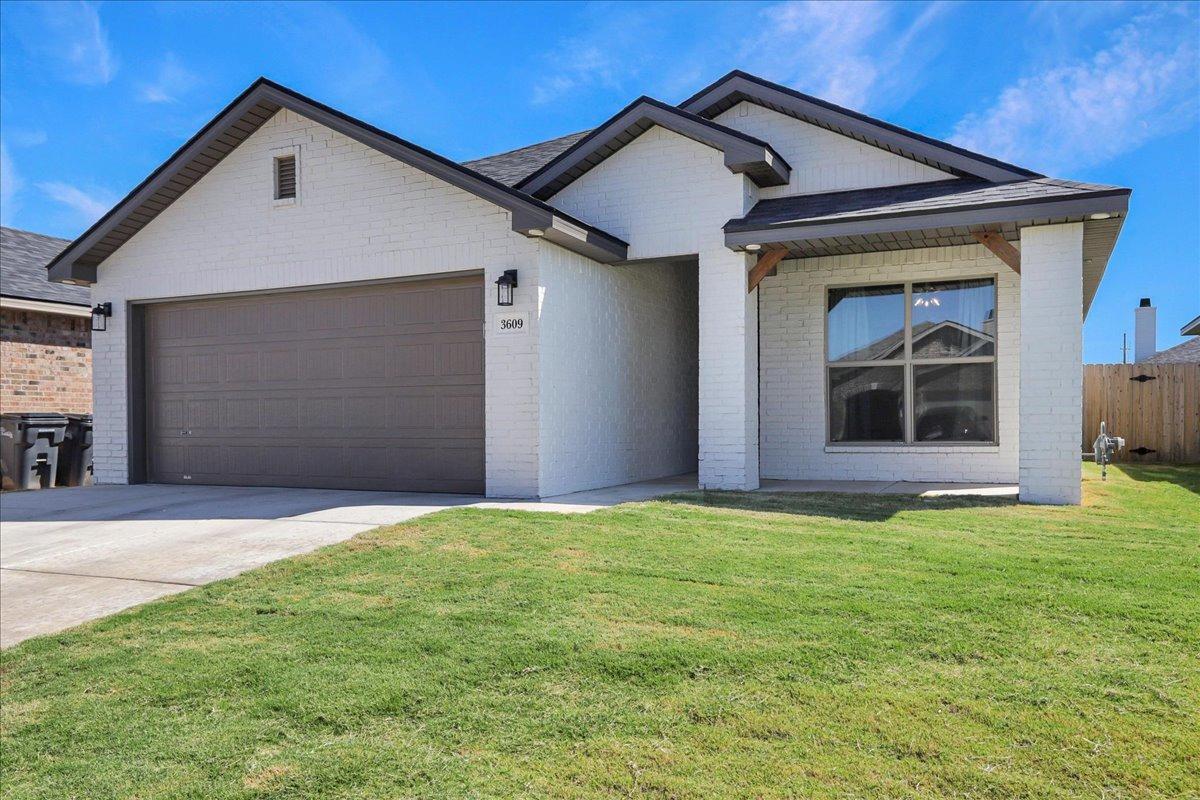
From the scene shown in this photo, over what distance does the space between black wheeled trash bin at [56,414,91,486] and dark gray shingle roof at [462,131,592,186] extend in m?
7.28

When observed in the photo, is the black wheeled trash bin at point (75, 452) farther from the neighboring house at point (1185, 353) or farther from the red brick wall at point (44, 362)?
the neighboring house at point (1185, 353)

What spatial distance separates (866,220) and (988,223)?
1219mm

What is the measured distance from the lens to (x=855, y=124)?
35.0ft

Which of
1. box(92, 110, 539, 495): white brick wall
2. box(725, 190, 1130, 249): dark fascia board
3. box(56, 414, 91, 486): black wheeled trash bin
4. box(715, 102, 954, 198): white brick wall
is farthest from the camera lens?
box(56, 414, 91, 486): black wheeled trash bin

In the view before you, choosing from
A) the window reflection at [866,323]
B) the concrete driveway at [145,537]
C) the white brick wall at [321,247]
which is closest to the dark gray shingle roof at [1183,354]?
the window reflection at [866,323]

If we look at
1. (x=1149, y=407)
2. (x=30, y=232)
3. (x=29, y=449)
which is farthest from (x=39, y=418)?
(x=1149, y=407)

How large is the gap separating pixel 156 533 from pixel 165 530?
0.44 ft

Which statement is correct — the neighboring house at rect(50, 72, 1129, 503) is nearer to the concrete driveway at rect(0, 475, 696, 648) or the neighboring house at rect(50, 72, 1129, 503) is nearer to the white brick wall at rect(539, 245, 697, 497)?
the white brick wall at rect(539, 245, 697, 497)

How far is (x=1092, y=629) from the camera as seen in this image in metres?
4.36

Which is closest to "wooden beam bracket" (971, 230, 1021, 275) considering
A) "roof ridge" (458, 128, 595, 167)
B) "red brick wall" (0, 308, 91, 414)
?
"roof ridge" (458, 128, 595, 167)

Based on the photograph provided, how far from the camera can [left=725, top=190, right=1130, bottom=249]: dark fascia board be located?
8.38 meters

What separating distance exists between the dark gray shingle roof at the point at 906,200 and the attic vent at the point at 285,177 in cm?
550

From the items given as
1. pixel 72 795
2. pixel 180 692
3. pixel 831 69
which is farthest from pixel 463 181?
pixel 831 69

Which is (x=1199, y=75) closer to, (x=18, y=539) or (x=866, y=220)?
(x=866, y=220)
